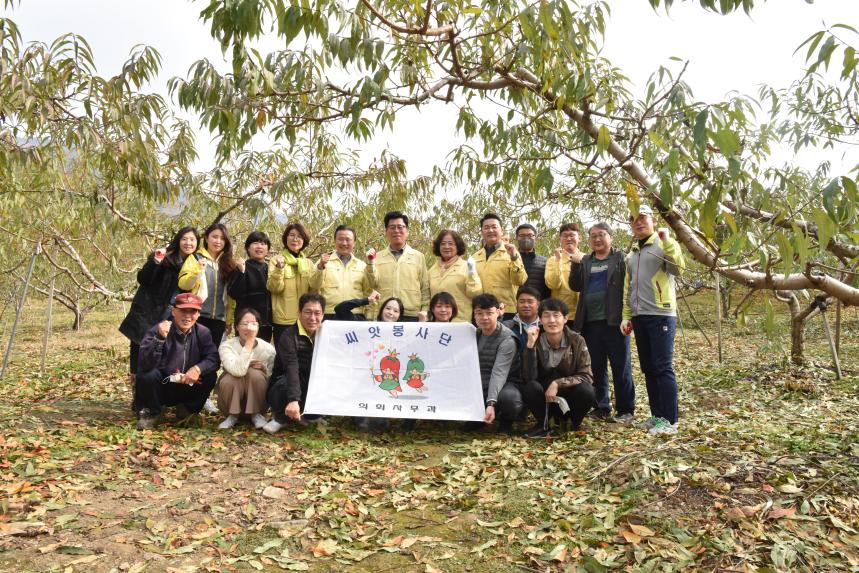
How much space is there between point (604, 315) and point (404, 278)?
1803mm

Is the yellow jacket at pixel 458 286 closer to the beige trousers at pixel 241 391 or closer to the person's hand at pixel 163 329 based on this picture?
the beige trousers at pixel 241 391

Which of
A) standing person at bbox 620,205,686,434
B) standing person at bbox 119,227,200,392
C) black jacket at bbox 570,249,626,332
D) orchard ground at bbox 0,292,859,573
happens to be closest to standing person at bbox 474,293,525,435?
orchard ground at bbox 0,292,859,573

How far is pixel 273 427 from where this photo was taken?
15.4ft

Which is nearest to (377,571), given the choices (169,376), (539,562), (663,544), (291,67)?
(539,562)

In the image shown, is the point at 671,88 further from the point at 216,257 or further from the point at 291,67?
the point at 216,257

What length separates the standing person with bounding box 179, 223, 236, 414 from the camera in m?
5.02

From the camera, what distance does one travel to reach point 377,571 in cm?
263

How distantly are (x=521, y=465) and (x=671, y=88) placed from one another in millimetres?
2681

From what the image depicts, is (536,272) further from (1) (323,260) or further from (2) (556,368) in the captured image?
(1) (323,260)

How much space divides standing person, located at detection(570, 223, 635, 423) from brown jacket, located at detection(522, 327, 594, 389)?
52 cm

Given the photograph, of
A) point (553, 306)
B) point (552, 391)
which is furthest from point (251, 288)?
point (552, 391)

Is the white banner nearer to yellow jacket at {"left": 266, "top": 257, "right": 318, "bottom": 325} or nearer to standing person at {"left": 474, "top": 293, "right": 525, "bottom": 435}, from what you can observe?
standing person at {"left": 474, "top": 293, "right": 525, "bottom": 435}

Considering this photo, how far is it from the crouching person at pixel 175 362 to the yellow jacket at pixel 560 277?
2.99 meters

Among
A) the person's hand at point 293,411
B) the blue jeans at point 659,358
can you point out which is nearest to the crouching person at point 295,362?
the person's hand at point 293,411
